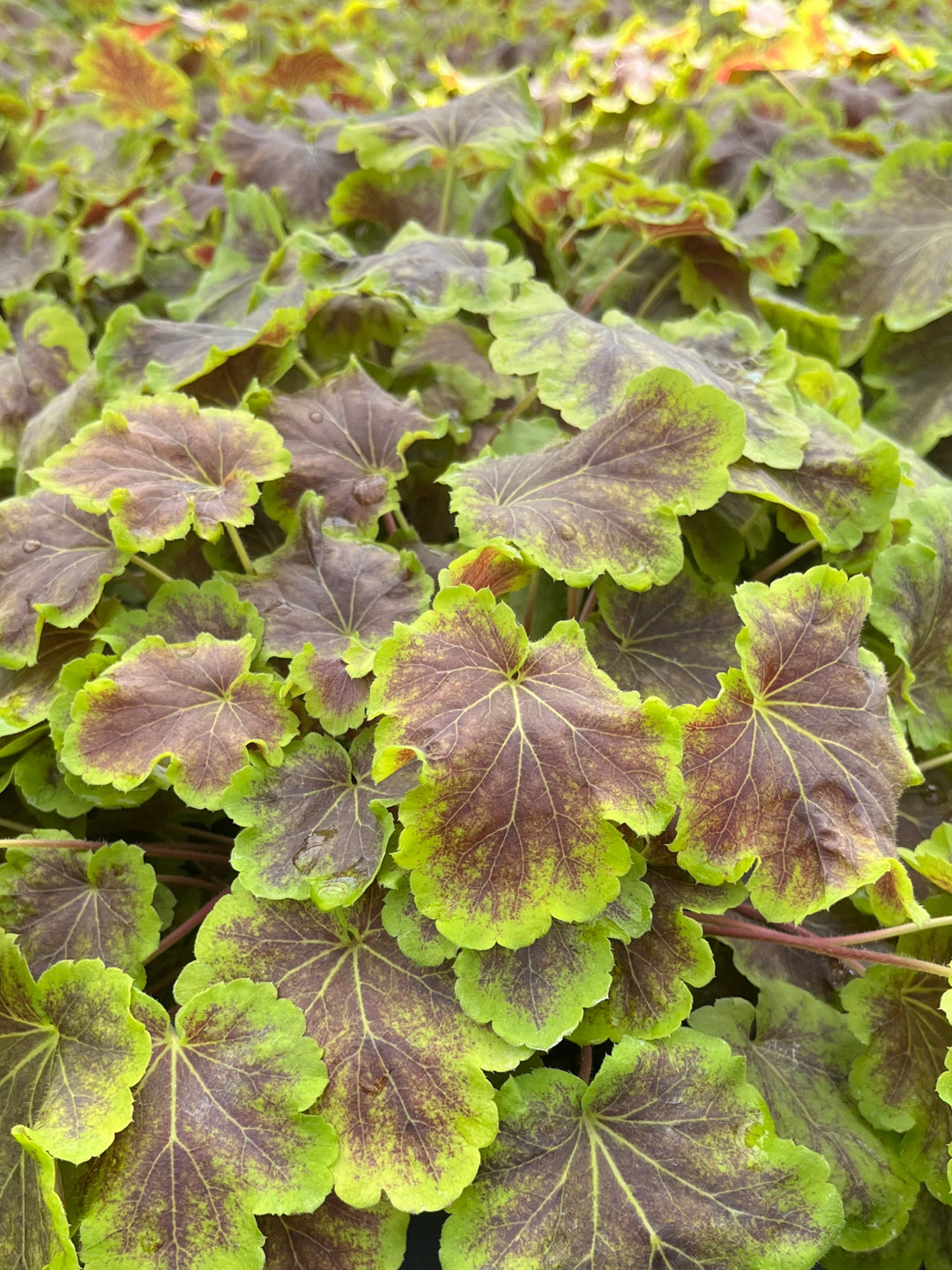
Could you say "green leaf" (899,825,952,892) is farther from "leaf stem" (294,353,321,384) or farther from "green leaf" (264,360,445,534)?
"leaf stem" (294,353,321,384)

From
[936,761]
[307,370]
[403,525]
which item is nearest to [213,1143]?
[403,525]

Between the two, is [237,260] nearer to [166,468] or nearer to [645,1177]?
[166,468]

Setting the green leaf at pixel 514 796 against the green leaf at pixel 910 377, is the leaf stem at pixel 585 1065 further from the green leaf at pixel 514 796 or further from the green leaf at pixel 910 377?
the green leaf at pixel 910 377

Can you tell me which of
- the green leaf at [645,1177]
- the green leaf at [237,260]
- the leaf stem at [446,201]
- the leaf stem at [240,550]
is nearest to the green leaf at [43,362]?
the green leaf at [237,260]

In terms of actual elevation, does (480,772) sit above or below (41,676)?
above

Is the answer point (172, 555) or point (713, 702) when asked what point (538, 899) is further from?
point (172, 555)

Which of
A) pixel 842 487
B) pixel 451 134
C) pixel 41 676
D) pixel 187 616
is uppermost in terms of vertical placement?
pixel 451 134

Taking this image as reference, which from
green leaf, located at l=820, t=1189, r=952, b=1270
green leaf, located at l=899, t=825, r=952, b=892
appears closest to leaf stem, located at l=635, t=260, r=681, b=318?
green leaf, located at l=899, t=825, r=952, b=892

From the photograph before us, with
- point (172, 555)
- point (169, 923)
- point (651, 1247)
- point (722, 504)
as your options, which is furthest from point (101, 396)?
point (651, 1247)
